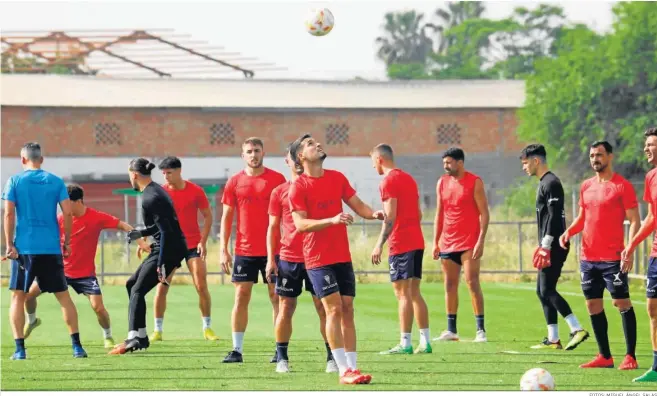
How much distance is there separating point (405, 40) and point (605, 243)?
369 feet

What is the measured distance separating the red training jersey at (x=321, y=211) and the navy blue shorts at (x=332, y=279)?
45mm

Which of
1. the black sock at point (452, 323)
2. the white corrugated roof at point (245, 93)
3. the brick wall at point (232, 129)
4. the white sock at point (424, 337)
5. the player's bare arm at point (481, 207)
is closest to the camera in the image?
the white sock at point (424, 337)

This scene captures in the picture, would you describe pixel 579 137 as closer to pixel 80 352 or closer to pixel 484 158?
pixel 484 158

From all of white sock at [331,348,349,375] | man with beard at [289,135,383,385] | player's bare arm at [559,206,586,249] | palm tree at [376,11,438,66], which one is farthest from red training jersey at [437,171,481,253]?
palm tree at [376,11,438,66]

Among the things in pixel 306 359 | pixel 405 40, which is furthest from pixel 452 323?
pixel 405 40

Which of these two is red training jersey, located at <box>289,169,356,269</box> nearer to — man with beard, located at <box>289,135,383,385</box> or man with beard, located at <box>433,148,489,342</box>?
man with beard, located at <box>289,135,383,385</box>

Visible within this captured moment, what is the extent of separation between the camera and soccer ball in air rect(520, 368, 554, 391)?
995 cm

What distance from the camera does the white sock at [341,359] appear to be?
11.0 meters

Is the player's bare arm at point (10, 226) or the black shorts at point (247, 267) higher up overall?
the player's bare arm at point (10, 226)

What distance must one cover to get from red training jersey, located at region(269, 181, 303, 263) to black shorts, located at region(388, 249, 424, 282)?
2.03 meters

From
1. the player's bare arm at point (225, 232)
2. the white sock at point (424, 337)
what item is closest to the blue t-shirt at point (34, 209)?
the player's bare arm at point (225, 232)

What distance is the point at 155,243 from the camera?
14.5 meters

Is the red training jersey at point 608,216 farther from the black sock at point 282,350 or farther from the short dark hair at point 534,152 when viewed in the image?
the black sock at point 282,350

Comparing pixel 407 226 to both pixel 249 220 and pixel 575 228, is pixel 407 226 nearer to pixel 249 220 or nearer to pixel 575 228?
pixel 249 220
